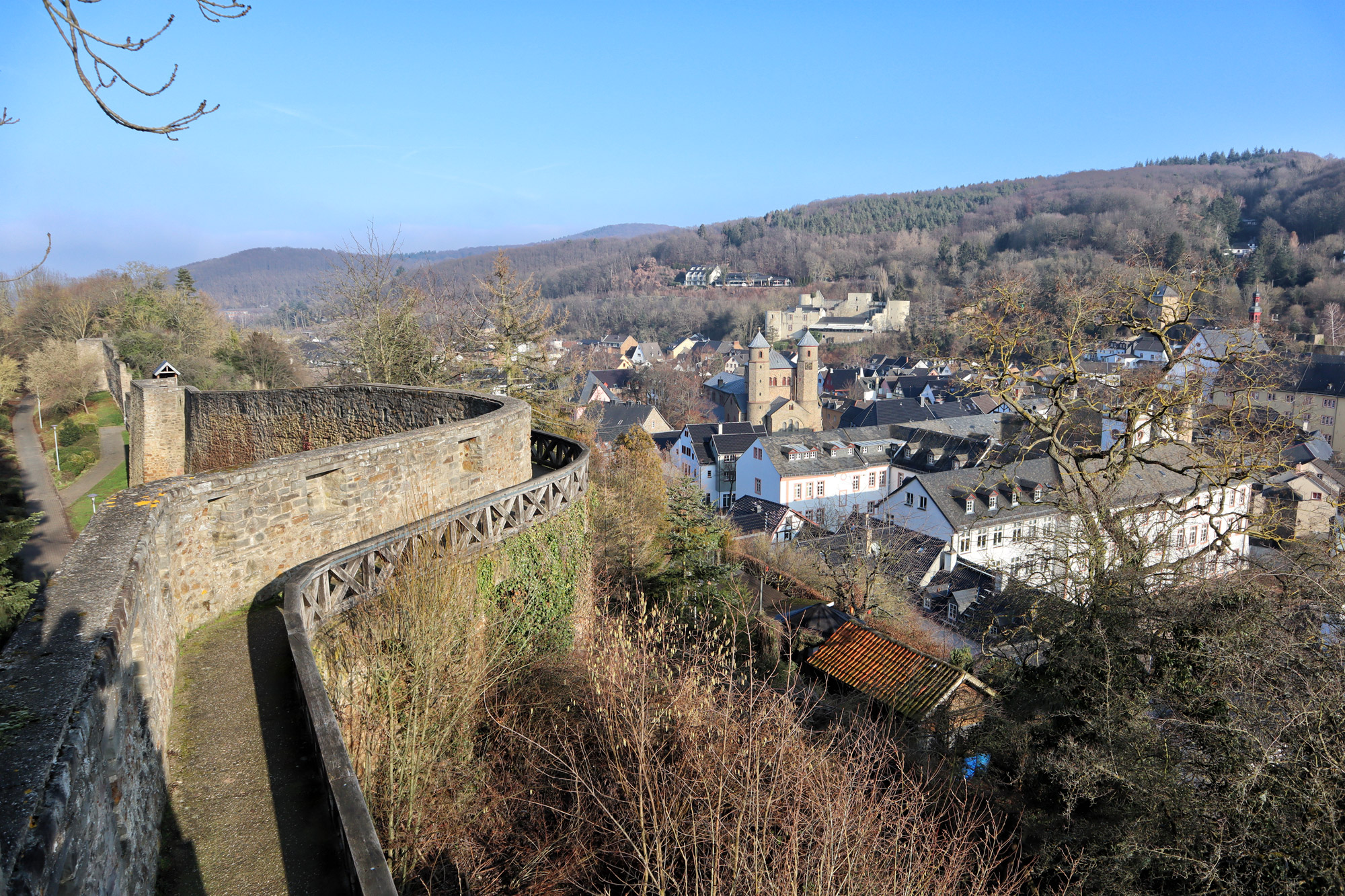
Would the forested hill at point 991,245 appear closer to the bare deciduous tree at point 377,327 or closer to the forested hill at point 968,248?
the forested hill at point 968,248

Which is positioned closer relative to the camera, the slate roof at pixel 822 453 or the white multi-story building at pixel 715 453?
the slate roof at pixel 822 453

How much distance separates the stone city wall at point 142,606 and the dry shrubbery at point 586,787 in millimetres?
1135

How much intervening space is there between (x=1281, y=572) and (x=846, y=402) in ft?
228

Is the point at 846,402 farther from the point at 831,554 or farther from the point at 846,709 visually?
the point at 846,709

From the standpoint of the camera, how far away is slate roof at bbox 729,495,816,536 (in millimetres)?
36000

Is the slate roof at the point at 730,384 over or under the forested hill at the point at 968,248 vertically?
under

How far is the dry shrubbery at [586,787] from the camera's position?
5488 millimetres

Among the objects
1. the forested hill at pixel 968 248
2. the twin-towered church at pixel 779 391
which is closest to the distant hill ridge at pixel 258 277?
the forested hill at pixel 968 248

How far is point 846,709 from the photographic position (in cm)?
1452

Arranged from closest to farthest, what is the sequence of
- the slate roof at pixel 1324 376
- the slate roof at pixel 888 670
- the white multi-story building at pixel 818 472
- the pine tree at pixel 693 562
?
the slate roof at pixel 888 670 < the pine tree at pixel 693 562 < the white multi-story building at pixel 818 472 < the slate roof at pixel 1324 376

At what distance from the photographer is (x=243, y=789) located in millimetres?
4145

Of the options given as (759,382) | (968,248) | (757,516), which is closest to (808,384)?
(759,382)

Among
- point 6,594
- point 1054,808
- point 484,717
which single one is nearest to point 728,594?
point 1054,808

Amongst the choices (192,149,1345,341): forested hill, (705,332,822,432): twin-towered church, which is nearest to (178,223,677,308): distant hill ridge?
(192,149,1345,341): forested hill
